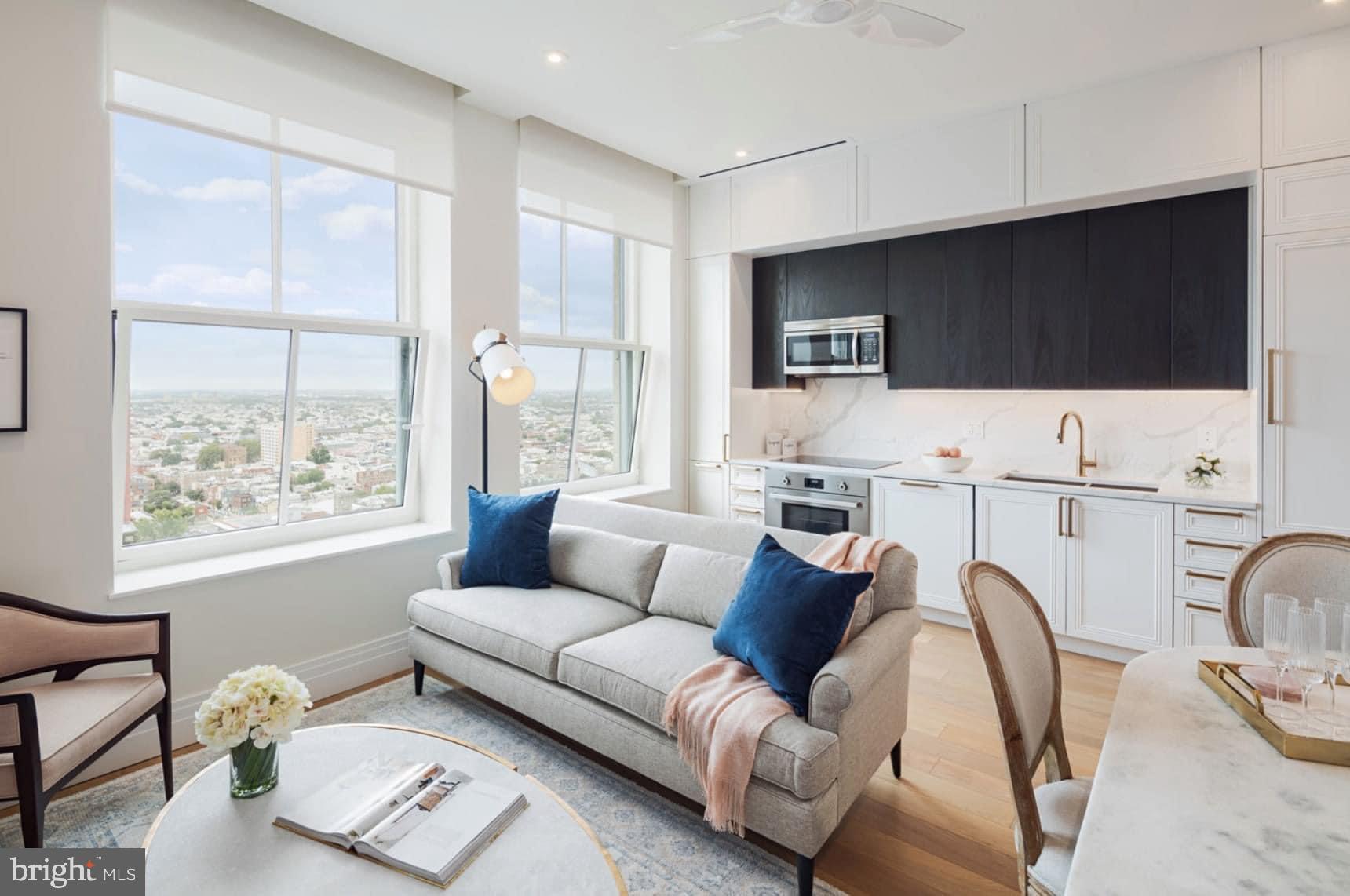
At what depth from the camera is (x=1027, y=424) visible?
4.32 m

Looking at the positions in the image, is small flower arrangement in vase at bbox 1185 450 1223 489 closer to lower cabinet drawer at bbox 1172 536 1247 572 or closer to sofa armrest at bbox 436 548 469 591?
lower cabinet drawer at bbox 1172 536 1247 572

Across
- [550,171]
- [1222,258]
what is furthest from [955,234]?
[550,171]

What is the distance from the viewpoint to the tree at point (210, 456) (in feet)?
9.93

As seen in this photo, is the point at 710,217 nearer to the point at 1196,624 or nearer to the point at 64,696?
the point at 1196,624

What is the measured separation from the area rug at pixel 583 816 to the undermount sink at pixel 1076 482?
2680 mm

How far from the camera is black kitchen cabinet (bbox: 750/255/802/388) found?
497 cm

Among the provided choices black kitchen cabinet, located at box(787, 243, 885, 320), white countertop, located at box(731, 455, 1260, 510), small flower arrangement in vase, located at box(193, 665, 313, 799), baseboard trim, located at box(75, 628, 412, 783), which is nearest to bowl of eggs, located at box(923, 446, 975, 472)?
white countertop, located at box(731, 455, 1260, 510)

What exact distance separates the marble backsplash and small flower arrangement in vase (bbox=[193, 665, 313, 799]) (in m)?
4.00

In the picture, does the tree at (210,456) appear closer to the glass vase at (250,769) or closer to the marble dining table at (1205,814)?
the glass vase at (250,769)

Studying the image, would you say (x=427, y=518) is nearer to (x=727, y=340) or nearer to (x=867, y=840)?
(x=727, y=340)

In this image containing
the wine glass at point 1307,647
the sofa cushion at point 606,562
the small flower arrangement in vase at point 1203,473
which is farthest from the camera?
the small flower arrangement in vase at point 1203,473

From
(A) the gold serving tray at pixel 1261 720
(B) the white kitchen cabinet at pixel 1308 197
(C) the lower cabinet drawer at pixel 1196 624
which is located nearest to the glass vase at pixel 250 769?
(A) the gold serving tray at pixel 1261 720

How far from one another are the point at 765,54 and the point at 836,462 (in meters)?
2.67

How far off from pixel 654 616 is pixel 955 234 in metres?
3.00
